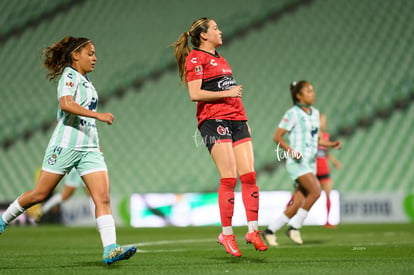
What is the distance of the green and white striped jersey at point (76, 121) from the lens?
4379 mm

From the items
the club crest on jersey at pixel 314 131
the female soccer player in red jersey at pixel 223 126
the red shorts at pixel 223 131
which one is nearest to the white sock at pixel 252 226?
the female soccer player in red jersey at pixel 223 126

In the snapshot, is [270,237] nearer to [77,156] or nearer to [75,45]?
[77,156]

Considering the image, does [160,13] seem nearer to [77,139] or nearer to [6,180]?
[6,180]

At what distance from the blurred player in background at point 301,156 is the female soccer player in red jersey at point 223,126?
1.79 meters

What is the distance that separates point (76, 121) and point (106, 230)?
0.72m

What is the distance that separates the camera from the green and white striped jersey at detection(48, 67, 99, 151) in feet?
14.4

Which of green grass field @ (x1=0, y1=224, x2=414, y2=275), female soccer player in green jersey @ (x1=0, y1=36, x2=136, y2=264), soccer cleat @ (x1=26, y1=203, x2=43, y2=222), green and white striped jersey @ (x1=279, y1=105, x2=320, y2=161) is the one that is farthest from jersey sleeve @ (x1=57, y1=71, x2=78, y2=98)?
soccer cleat @ (x1=26, y1=203, x2=43, y2=222)

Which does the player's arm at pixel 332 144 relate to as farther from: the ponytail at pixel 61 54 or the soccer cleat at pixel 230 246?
the ponytail at pixel 61 54

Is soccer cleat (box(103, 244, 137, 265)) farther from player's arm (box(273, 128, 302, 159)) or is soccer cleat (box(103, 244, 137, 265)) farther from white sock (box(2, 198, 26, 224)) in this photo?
player's arm (box(273, 128, 302, 159))

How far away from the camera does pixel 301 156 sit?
255 inches

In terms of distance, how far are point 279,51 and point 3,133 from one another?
7187 mm

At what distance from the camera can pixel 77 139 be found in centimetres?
440

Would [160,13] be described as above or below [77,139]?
above

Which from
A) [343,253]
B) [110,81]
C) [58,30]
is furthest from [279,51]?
[343,253]
